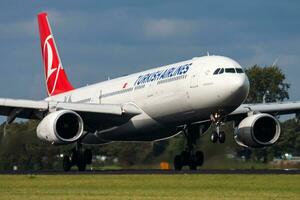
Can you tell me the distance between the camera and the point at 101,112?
45.8m

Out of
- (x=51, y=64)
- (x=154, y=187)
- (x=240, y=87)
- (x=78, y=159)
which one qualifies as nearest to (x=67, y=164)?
(x=78, y=159)

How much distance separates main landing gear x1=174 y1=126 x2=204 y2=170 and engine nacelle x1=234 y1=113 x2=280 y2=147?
6.52 ft

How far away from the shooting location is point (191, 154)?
153 ft

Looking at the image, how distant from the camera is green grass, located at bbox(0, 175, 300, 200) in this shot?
25447mm

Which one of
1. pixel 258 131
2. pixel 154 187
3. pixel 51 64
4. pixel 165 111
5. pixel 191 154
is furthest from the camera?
pixel 51 64

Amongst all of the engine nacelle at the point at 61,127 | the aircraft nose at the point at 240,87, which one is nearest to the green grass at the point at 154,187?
the aircraft nose at the point at 240,87

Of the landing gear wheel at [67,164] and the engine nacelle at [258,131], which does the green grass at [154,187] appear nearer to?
the engine nacelle at [258,131]

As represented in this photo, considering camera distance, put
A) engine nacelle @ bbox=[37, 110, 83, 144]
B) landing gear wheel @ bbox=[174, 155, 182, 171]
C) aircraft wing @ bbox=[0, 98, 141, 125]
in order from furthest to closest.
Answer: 1. landing gear wheel @ bbox=[174, 155, 182, 171]
2. aircraft wing @ bbox=[0, 98, 141, 125]
3. engine nacelle @ bbox=[37, 110, 83, 144]

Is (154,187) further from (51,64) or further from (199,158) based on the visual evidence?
(51,64)

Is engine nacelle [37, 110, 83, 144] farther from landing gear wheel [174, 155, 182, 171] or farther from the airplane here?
landing gear wheel [174, 155, 182, 171]

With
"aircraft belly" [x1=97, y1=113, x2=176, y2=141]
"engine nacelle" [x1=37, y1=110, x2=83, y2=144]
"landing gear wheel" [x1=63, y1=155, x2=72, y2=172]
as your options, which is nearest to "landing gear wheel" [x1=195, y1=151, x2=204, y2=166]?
"aircraft belly" [x1=97, y1=113, x2=176, y2=141]

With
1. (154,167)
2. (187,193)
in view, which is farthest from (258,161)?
(187,193)

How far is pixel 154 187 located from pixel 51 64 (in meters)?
30.8

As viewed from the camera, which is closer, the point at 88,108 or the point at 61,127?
the point at 61,127
